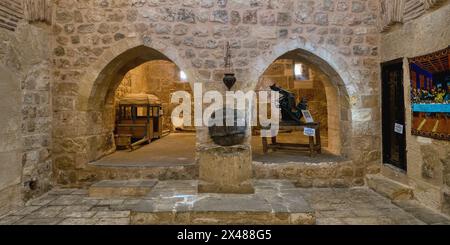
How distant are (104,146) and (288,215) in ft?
12.0

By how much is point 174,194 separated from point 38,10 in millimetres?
3062

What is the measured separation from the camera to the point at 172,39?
14.5 feet

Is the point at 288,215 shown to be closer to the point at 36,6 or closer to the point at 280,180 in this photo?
the point at 280,180

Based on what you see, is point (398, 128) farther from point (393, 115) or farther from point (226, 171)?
point (226, 171)

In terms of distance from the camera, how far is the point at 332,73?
474 cm

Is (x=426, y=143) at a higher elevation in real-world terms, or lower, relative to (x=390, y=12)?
lower

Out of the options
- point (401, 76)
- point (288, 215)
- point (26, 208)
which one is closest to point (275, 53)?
point (401, 76)

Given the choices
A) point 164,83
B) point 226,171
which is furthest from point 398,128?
point 164,83

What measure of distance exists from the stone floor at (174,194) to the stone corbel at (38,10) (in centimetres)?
240

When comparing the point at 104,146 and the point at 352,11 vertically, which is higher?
the point at 352,11

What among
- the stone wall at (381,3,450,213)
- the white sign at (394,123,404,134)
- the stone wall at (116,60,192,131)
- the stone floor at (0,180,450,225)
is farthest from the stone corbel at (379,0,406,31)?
the stone wall at (116,60,192,131)

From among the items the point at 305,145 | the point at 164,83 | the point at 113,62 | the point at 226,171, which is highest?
the point at 164,83

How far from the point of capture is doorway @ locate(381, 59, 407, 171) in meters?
4.08

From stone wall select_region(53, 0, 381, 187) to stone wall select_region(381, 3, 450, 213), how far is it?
23.8 inches
